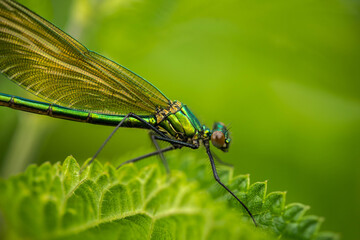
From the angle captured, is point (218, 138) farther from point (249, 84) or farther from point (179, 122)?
point (249, 84)

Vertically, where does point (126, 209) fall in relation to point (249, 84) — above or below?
below

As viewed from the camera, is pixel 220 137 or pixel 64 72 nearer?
pixel 64 72

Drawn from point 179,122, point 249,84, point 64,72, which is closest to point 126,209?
point 179,122

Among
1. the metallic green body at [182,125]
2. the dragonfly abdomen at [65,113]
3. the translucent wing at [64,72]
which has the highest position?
the translucent wing at [64,72]

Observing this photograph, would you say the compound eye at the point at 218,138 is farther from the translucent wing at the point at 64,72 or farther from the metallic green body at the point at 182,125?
the translucent wing at the point at 64,72

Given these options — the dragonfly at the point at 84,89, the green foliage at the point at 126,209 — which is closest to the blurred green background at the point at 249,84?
the dragonfly at the point at 84,89

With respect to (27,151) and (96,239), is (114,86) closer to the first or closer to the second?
(27,151)

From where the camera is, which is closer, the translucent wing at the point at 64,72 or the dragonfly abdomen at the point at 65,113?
the translucent wing at the point at 64,72
